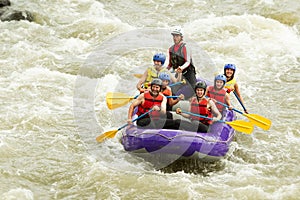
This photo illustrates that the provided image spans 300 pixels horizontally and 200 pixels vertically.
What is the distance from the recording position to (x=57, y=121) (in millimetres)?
8852

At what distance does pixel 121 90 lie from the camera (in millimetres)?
10383

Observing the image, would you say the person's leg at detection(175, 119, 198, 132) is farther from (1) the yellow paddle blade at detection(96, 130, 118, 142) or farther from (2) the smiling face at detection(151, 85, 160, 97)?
(1) the yellow paddle blade at detection(96, 130, 118, 142)

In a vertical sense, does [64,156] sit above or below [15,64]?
below

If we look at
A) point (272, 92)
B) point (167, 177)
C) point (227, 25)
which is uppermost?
point (227, 25)

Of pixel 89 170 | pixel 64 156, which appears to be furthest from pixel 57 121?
pixel 89 170

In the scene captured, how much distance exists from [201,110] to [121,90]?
3079 mm

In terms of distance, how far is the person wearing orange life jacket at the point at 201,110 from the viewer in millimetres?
7480

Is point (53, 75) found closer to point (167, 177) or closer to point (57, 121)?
point (57, 121)

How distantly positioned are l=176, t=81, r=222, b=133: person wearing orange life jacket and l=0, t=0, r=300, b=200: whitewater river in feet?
1.88

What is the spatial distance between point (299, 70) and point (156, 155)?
5.22m

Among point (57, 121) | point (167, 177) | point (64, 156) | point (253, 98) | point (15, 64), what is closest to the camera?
point (167, 177)

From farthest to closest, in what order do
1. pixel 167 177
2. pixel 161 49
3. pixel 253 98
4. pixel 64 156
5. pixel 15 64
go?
1. pixel 161 49
2. pixel 15 64
3. pixel 253 98
4. pixel 64 156
5. pixel 167 177

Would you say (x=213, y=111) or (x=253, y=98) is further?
(x=253, y=98)

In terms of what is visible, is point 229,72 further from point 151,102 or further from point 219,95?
point 151,102
